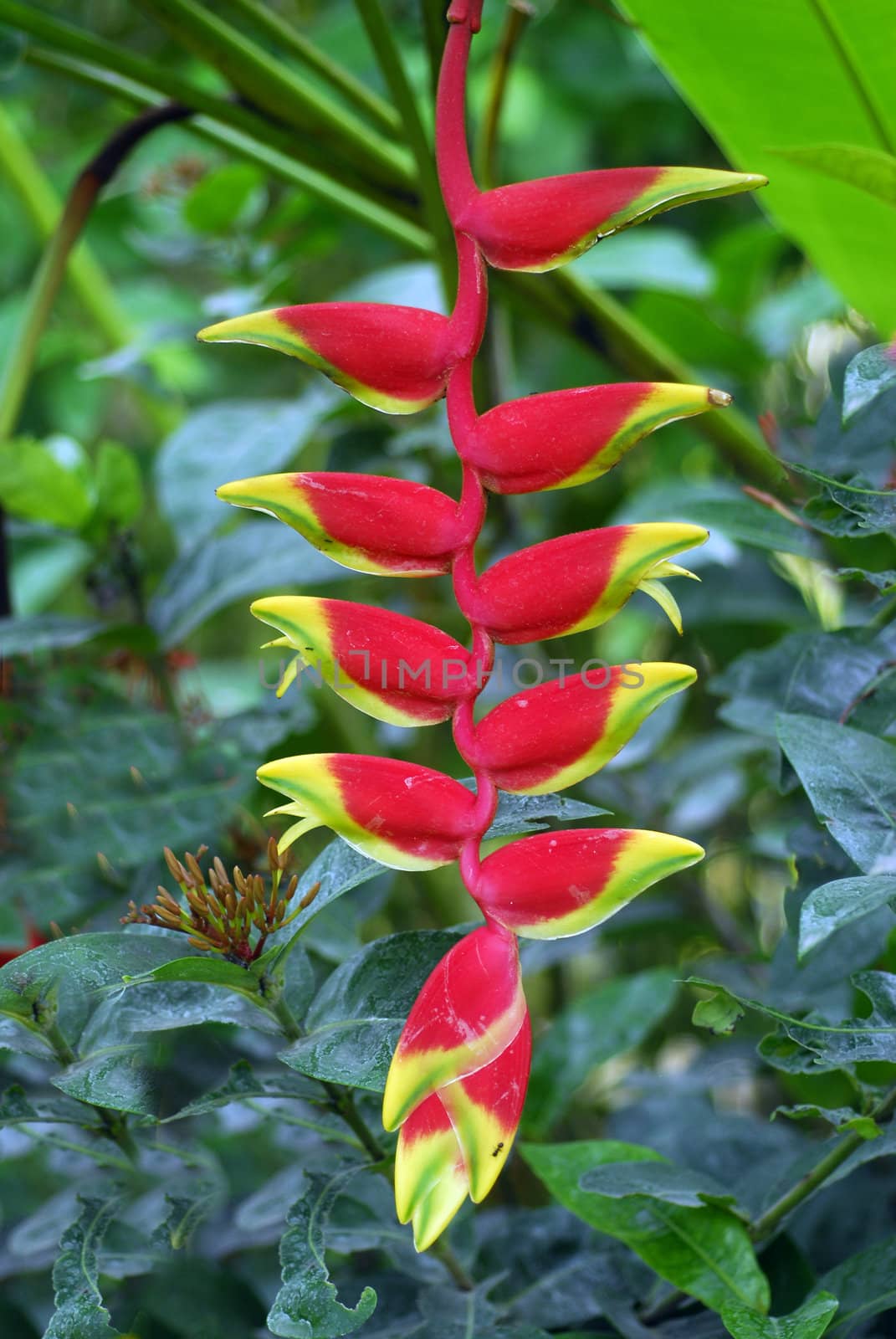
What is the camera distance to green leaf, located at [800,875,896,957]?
0.74 ft

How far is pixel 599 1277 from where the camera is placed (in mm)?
353

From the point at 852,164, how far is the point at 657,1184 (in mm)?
271

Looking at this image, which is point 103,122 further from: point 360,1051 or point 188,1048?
point 360,1051

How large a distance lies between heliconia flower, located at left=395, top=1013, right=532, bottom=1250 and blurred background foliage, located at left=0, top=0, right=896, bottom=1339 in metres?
0.04

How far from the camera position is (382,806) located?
0.74 ft

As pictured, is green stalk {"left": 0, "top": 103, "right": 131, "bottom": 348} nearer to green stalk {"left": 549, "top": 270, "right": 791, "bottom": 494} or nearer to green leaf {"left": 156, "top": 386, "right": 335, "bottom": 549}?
green leaf {"left": 156, "top": 386, "right": 335, "bottom": 549}

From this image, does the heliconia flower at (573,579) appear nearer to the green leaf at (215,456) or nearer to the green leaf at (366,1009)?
the green leaf at (366,1009)

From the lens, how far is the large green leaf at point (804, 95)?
398 mm

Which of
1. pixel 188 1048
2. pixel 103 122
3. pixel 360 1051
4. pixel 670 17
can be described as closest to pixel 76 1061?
pixel 360 1051

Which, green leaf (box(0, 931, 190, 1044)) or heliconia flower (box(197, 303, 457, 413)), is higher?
heliconia flower (box(197, 303, 457, 413))

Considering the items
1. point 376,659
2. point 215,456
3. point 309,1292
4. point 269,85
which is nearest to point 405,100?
point 269,85

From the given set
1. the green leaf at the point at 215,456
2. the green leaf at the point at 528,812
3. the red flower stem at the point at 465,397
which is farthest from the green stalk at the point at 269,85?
the green leaf at the point at 528,812

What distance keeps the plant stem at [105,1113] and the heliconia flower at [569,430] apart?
171mm

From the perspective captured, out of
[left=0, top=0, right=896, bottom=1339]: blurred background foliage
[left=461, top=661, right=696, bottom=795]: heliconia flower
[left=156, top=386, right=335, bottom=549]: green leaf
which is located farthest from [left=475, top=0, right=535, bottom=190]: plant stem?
[left=461, top=661, right=696, bottom=795]: heliconia flower
